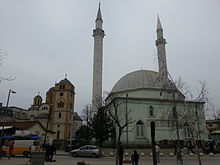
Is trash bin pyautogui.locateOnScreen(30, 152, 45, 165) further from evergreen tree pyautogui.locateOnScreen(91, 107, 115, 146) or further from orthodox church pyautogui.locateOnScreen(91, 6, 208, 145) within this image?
evergreen tree pyautogui.locateOnScreen(91, 107, 115, 146)

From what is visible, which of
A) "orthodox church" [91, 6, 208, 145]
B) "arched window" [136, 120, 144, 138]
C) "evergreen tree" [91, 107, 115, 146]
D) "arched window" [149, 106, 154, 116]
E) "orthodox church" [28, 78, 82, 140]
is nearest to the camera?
"evergreen tree" [91, 107, 115, 146]

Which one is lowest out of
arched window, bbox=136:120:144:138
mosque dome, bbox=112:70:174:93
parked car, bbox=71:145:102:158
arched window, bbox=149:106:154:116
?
parked car, bbox=71:145:102:158

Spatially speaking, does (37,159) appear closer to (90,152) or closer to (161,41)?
(90,152)

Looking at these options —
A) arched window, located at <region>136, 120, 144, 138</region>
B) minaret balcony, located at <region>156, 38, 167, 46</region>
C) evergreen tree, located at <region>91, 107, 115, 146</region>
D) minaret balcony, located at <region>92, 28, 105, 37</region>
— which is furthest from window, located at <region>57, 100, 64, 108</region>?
minaret balcony, located at <region>156, 38, 167, 46</region>

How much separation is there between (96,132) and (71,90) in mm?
22625

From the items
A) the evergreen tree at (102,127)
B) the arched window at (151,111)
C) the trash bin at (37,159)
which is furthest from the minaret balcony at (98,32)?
the trash bin at (37,159)

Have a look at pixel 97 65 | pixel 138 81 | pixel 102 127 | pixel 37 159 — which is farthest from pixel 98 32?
pixel 37 159

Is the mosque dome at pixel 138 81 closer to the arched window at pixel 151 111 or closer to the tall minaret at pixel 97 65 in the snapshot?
the tall minaret at pixel 97 65

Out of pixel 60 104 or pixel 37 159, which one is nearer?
pixel 37 159

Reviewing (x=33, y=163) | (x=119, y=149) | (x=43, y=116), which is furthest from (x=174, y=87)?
(x=43, y=116)

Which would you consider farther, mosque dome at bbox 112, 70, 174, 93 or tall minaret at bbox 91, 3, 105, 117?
tall minaret at bbox 91, 3, 105, 117

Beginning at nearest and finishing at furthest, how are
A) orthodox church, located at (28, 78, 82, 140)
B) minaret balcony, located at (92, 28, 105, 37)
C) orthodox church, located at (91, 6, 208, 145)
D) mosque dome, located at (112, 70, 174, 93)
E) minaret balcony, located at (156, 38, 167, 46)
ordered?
orthodox church, located at (91, 6, 208, 145) < mosque dome, located at (112, 70, 174, 93) < minaret balcony, located at (156, 38, 167, 46) < minaret balcony, located at (92, 28, 105, 37) < orthodox church, located at (28, 78, 82, 140)

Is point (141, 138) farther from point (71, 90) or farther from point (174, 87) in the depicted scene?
point (71, 90)

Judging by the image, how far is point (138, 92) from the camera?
37.8 metres
